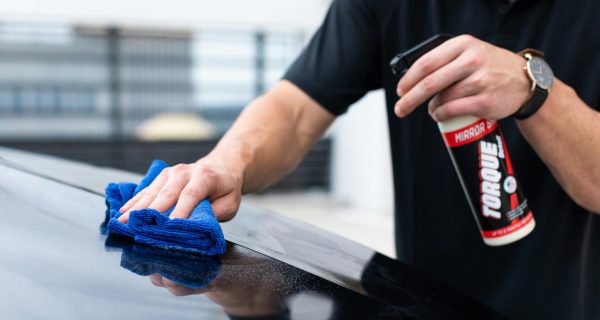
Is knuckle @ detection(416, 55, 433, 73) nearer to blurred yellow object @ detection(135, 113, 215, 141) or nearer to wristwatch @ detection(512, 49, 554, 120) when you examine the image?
wristwatch @ detection(512, 49, 554, 120)

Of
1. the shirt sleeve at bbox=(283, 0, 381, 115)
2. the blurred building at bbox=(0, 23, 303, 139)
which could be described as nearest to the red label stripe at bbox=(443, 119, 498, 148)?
the shirt sleeve at bbox=(283, 0, 381, 115)

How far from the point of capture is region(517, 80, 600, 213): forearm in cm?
94

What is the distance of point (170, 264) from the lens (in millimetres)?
683

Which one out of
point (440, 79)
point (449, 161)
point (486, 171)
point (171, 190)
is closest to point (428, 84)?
point (440, 79)

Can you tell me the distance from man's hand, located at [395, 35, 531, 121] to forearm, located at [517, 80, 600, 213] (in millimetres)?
112

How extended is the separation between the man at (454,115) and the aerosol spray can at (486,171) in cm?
3

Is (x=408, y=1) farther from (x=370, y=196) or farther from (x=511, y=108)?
(x=370, y=196)

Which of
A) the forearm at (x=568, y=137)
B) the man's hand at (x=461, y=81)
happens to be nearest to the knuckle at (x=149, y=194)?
the man's hand at (x=461, y=81)

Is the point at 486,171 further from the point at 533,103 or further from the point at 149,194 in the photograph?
the point at 149,194

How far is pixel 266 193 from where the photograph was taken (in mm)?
6461

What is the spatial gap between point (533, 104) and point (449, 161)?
44 cm

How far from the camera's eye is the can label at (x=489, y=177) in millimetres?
876

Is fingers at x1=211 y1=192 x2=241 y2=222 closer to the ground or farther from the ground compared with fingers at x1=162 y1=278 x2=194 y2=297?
closer to the ground

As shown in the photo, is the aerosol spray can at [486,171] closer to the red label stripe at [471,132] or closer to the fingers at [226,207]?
the red label stripe at [471,132]
